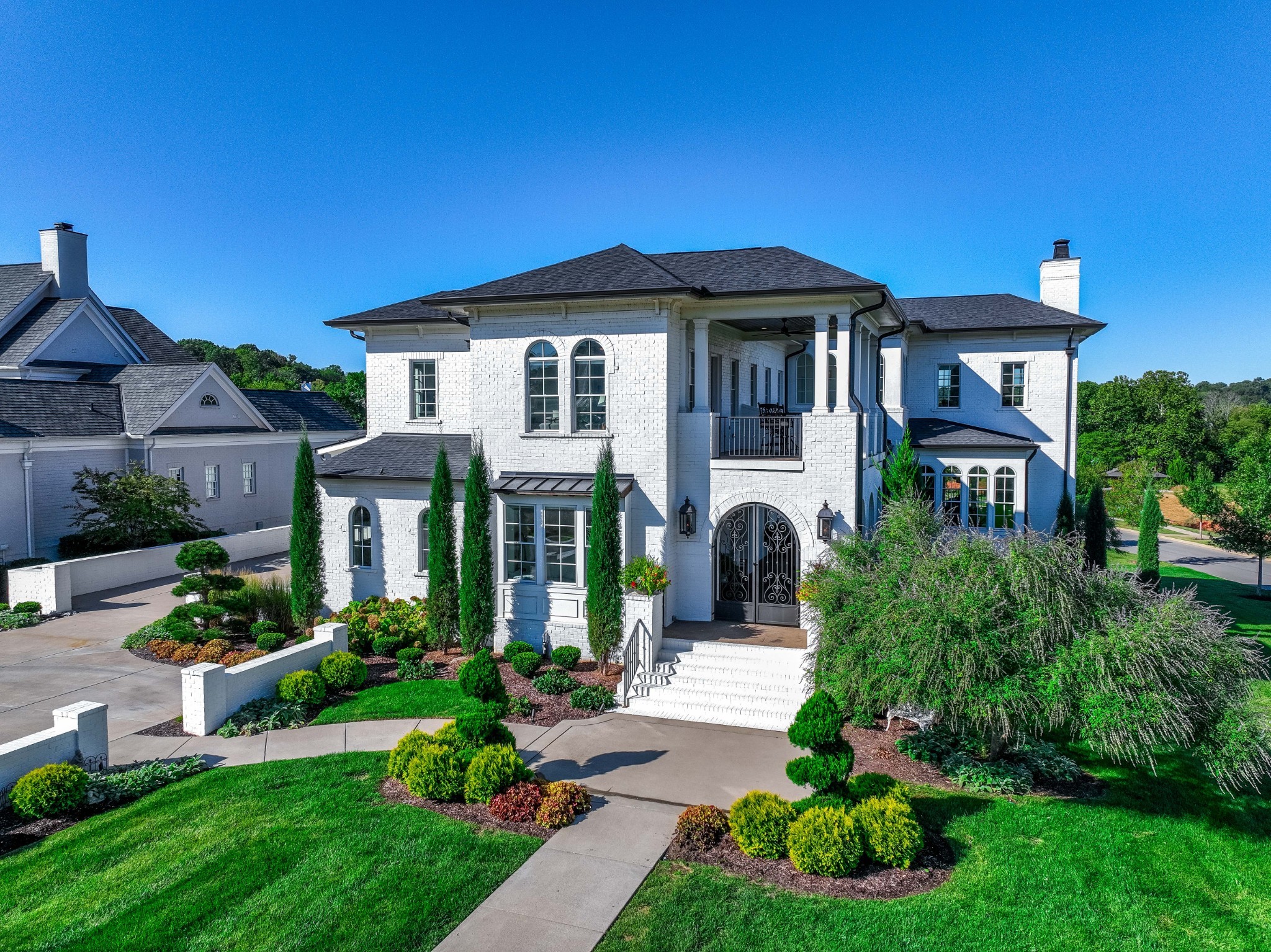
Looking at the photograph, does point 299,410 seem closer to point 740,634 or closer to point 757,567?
point 757,567

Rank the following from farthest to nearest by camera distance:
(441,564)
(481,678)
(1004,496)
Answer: (1004,496), (441,564), (481,678)

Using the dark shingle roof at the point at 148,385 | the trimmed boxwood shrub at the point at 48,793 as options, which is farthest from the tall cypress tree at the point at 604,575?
the dark shingle roof at the point at 148,385

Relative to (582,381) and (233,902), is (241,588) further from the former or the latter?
(233,902)

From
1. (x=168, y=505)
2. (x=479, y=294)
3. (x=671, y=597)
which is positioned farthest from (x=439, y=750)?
(x=168, y=505)

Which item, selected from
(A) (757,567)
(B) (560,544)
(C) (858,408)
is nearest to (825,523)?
(A) (757,567)

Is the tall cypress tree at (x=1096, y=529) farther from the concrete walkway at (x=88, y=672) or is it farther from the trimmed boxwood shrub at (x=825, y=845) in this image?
the concrete walkway at (x=88, y=672)
